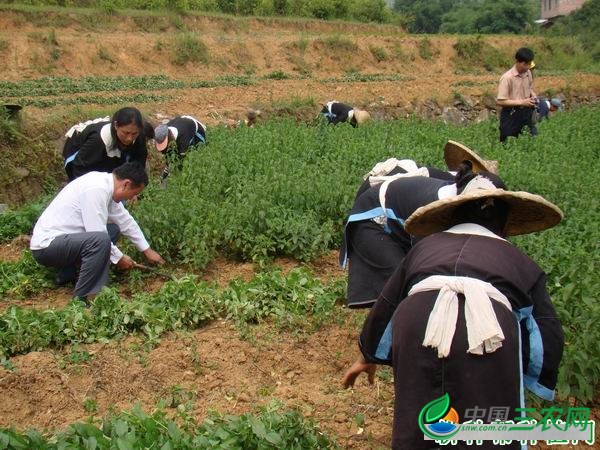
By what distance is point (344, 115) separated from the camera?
10438mm

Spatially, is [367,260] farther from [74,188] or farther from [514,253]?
[74,188]

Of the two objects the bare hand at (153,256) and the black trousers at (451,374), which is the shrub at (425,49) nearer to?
the bare hand at (153,256)

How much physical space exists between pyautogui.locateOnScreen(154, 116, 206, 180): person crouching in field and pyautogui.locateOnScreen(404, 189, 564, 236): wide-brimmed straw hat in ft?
16.6

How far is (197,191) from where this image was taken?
669cm

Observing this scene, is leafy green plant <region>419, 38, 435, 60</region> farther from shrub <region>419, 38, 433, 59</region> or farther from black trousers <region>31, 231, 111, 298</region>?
black trousers <region>31, 231, 111, 298</region>

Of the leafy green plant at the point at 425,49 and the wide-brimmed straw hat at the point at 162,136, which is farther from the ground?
the leafy green plant at the point at 425,49

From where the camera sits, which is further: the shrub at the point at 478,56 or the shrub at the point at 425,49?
the shrub at the point at 478,56

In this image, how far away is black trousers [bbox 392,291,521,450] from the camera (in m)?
2.15

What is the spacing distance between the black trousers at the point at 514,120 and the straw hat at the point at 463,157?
5.18 m

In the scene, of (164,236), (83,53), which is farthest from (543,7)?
(164,236)

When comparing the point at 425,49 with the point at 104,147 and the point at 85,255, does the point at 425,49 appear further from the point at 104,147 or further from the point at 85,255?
the point at 85,255

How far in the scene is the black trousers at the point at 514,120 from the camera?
862cm

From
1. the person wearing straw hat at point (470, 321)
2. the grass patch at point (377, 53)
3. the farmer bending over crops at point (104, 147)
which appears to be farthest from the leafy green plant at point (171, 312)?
Answer: the grass patch at point (377, 53)

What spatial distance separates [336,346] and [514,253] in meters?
2.30
